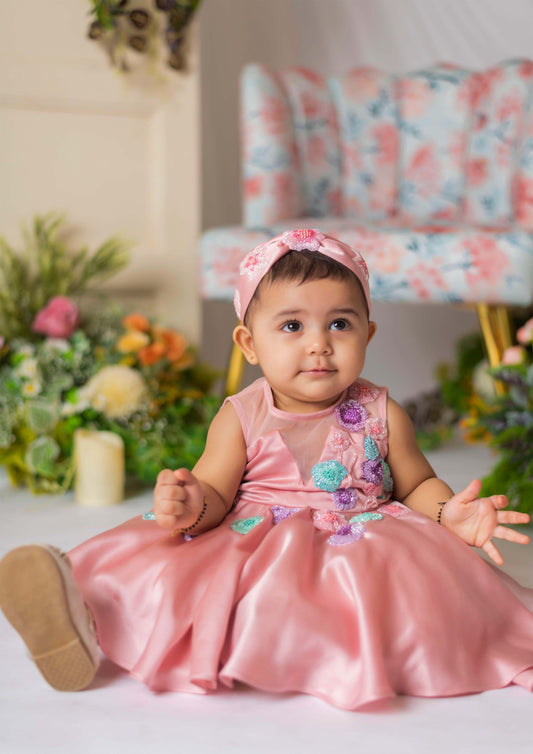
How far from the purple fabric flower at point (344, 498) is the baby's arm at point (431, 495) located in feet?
0.30

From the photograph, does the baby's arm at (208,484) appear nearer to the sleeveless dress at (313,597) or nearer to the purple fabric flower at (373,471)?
the sleeveless dress at (313,597)

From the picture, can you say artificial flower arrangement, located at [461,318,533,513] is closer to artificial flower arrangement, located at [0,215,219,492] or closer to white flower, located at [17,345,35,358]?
artificial flower arrangement, located at [0,215,219,492]

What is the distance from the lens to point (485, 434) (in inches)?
100

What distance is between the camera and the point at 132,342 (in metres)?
2.12

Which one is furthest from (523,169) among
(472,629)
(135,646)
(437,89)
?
(135,646)

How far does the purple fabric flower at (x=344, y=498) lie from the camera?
1.13 metres

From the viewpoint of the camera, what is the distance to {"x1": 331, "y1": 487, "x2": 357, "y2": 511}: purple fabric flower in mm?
1134

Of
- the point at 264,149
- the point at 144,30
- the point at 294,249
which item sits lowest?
the point at 294,249

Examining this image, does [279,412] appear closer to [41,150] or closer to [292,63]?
[41,150]

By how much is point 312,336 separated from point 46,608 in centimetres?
46

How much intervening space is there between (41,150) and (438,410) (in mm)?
1420

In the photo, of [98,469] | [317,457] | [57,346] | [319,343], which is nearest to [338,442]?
[317,457]

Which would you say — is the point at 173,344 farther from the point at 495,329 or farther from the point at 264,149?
the point at 495,329

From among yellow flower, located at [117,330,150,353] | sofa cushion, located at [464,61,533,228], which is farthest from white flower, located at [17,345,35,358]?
sofa cushion, located at [464,61,533,228]
